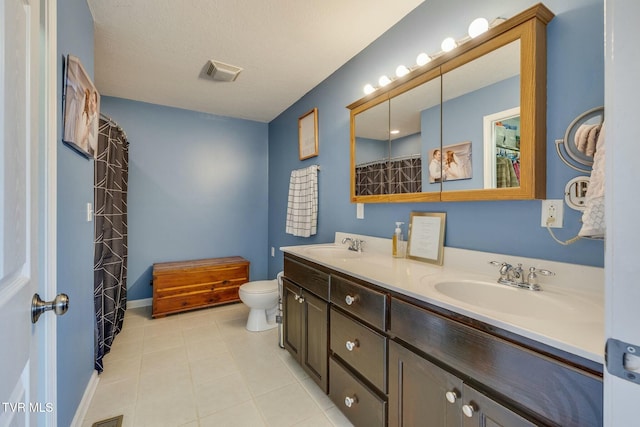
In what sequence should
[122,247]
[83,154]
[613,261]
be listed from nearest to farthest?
1. [613,261]
2. [83,154]
3. [122,247]

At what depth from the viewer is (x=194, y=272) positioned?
2908 millimetres

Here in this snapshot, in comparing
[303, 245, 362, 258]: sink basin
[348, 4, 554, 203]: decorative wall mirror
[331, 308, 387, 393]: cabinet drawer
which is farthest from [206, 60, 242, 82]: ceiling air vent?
[331, 308, 387, 393]: cabinet drawer

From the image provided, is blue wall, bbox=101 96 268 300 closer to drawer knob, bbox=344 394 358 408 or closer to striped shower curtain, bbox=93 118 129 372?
striped shower curtain, bbox=93 118 129 372

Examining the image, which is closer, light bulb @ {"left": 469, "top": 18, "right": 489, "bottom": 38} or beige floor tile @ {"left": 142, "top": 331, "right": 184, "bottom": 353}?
light bulb @ {"left": 469, "top": 18, "right": 489, "bottom": 38}

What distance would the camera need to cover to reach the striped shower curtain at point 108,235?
6.39ft

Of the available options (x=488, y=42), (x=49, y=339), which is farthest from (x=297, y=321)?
(x=488, y=42)

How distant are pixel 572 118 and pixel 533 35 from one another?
357mm

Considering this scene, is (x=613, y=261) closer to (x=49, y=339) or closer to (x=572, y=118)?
(x=572, y=118)

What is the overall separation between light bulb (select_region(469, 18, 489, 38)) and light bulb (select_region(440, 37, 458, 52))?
85mm

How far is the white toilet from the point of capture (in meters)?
2.44

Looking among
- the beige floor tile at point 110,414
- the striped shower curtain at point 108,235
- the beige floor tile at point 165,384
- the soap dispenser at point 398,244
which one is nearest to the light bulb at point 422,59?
the soap dispenser at point 398,244

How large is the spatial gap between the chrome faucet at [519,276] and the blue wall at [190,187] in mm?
3044

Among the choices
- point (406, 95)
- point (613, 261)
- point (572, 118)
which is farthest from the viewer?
point (406, 95)

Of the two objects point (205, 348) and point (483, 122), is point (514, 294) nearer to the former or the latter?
point (483, 122)
